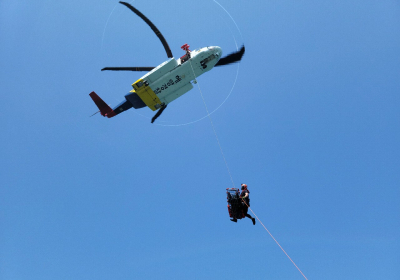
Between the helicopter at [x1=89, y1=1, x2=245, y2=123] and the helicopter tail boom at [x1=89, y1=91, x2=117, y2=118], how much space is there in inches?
119

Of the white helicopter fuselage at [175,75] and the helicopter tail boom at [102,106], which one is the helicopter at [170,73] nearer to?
the white helicopter fuselage at [175,75]

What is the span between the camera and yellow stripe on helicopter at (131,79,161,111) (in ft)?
64.0

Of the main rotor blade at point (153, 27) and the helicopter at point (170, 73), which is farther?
the helicopter at point (170, 73)

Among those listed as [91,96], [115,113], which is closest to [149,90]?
[115,113]

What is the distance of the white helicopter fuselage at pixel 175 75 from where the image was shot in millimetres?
18734

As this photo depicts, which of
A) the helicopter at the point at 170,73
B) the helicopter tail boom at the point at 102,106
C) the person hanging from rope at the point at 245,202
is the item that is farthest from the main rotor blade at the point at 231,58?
the helicopter tail boom at the point at 102,106

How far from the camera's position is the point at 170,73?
19.1 metres

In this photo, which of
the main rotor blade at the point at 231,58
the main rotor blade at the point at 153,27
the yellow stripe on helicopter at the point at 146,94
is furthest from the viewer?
the main rotor blade at the point at 231,58

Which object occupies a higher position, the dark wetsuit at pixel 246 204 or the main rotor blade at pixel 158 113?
the main rotor blade at pixel 158 113

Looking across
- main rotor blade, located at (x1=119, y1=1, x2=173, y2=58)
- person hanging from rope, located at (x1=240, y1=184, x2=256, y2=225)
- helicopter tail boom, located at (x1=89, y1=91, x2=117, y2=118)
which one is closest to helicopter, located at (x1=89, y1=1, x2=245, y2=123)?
main rotor blade, located at (x1=119, y1=1, x2=173, y2=58)

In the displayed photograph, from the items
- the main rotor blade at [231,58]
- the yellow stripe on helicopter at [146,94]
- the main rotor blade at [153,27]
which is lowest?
the yellow stripe on helicopter at [146,94]

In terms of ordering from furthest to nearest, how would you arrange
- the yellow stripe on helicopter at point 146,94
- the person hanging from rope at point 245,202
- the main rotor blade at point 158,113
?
the main rotor blade at point 158,113 → the yellow stripe on helicopter at point 146,94 → the person hanging from rope at point 245,202

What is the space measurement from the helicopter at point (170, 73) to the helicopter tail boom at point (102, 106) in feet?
9.91

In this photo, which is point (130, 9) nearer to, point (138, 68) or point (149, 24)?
point (149, 24)
